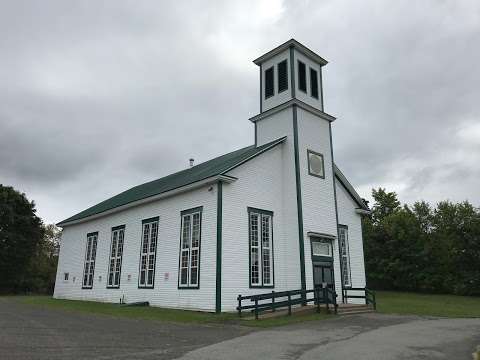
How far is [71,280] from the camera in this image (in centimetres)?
Answer: 3097

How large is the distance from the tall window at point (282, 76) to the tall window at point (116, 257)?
40.5 feet

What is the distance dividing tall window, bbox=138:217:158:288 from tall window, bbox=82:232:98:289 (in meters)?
6.53

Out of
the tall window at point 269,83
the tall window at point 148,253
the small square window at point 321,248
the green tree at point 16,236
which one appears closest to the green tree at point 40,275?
the green tree at point 16,236

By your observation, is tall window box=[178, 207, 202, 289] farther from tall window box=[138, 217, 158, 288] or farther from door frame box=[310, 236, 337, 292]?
door frame box=[310, 236, 337, 292]

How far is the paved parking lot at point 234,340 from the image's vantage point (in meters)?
9.20

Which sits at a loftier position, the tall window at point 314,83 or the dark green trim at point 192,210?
the tall window at point 314,83

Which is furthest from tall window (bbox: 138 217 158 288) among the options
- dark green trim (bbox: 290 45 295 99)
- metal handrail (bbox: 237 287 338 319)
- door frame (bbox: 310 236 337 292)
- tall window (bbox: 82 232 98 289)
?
dark green trim (bbox: 290 45 295 99)

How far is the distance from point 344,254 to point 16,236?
127 ft

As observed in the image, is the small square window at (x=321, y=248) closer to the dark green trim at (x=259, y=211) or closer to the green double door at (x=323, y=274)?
the green double door at (x=323, y=274)

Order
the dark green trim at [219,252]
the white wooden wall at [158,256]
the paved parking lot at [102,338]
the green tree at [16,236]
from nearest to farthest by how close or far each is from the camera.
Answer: the paved parking lot at [102,338] → the dark green trim at [219,252] → the white wooden wall at [158,256] → the green tree at [16,236]

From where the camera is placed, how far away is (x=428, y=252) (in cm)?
4616

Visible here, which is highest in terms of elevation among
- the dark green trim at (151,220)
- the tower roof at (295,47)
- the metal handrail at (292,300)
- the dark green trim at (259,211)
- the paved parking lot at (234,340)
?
the tower roof at (295,47)

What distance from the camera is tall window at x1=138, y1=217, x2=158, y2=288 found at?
23.1m

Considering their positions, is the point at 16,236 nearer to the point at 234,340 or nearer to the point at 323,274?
the point at 323,274
